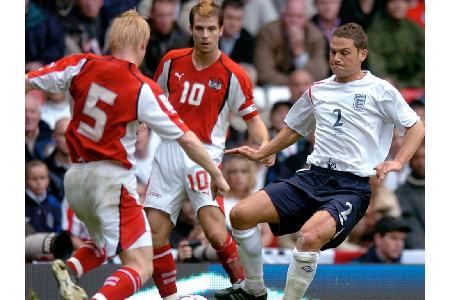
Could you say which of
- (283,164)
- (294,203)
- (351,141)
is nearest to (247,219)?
(294,203)

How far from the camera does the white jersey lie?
29.3 ft

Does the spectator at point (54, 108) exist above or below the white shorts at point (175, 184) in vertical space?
above

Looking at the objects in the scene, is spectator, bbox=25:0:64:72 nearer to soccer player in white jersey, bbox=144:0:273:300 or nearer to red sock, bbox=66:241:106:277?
soccer player in white jersey, bbox=144:0:273:300

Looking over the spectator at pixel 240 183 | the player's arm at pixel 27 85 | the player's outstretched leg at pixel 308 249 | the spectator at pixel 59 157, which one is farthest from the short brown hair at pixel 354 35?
the spectator at pixel 59 157

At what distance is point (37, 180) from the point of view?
1241 centimetres

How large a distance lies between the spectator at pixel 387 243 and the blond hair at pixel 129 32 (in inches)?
197

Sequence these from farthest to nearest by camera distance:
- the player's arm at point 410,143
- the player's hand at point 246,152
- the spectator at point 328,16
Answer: the spectator at point 328,16 < the player's hand at point 246,152 < the player's arm at point 410,143

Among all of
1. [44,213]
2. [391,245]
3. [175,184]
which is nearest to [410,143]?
[175,184]

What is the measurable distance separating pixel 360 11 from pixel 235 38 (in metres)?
1.46

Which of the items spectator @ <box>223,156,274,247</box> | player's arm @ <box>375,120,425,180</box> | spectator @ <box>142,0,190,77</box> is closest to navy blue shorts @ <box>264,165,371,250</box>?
player's arm @ <box>375,120,425,180</box>

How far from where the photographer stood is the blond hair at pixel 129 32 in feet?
27.5

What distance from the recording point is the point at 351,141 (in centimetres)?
892

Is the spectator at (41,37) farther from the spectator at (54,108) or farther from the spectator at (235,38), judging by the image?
the spectator at (235,38)

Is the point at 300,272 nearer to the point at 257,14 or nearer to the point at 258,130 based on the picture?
the point at 258,130
